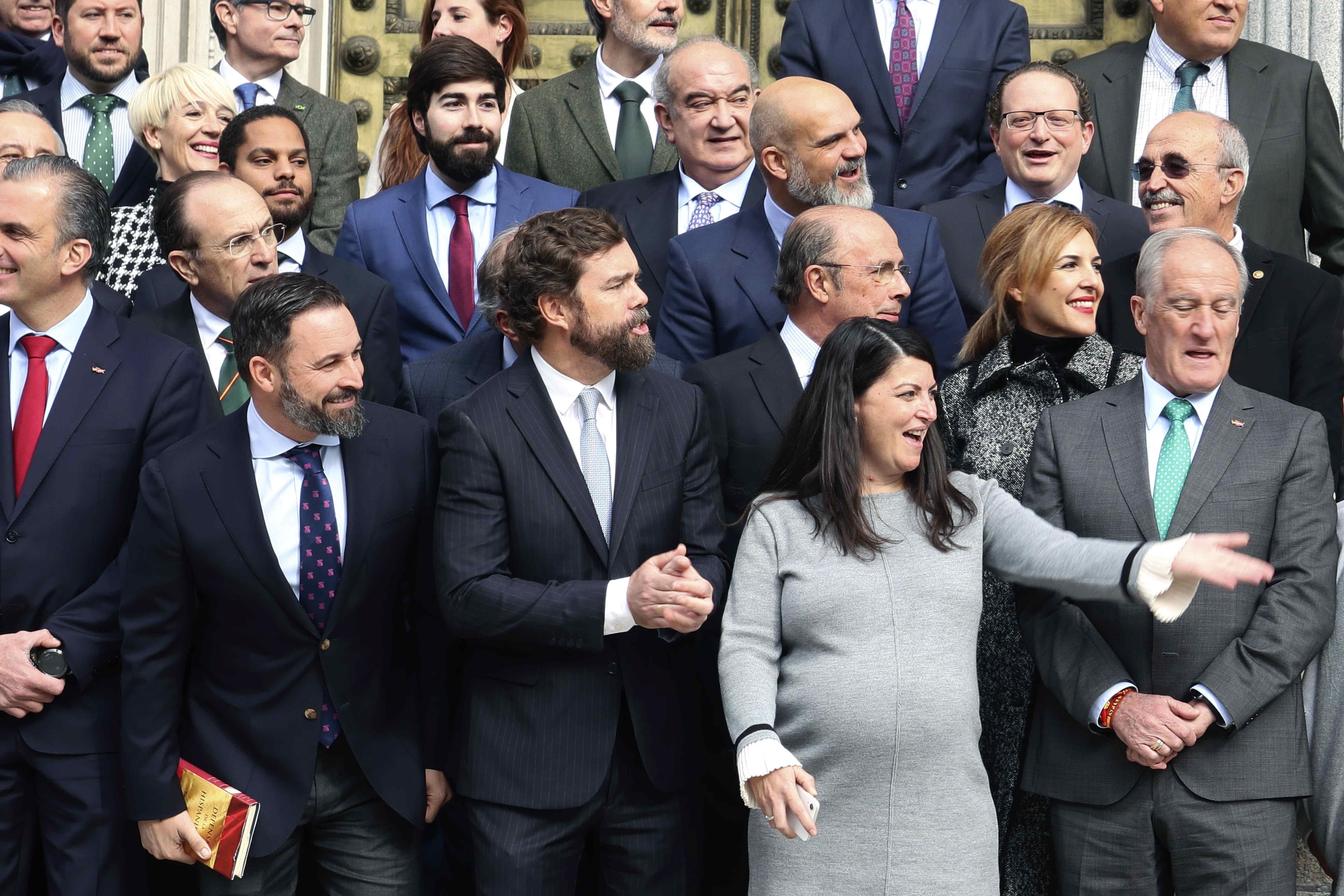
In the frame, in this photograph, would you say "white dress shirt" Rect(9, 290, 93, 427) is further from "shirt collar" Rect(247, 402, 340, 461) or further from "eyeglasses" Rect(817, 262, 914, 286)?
"eyeglasses" Rect(817, 262, 914, 286)

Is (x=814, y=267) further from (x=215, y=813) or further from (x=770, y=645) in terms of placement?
(x=215, y=813)

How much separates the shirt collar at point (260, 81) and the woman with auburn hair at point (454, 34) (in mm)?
439

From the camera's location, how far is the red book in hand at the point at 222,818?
12.4 feet

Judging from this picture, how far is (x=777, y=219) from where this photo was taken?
505 centimetres

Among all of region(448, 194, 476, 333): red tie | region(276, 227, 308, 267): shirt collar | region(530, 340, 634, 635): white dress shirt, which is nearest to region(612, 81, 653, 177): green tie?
region(448, 194, 476, 333): red tie

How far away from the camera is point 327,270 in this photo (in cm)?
496

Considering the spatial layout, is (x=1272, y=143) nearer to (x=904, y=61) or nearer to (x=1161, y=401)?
(x=904, y=61)

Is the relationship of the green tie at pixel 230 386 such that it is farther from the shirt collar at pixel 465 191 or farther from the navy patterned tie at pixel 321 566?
the shirt collar at pixel 465 191

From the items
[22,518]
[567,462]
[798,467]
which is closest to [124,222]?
[22,518]

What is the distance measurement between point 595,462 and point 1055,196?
211cm

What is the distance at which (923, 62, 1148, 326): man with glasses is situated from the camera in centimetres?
521

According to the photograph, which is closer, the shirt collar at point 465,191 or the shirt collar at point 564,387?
the shirt collar at point 564,387

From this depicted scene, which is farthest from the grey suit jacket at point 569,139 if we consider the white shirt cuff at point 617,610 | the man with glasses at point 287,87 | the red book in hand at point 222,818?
the red book in hand at point 222,818

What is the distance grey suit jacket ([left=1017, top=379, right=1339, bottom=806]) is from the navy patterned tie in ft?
5.54
